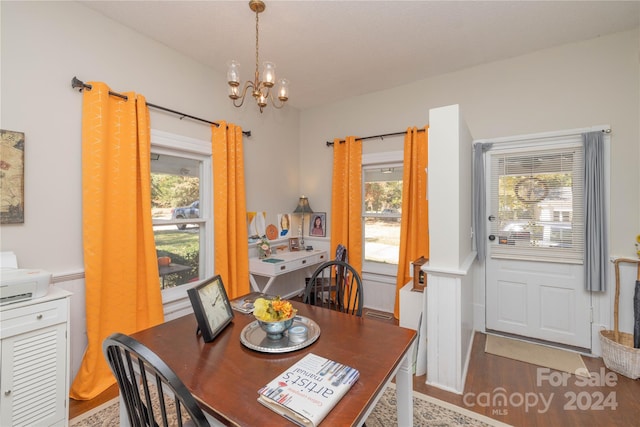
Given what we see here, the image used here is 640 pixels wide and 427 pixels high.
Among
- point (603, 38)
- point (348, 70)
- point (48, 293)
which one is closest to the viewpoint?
point (48, 293)

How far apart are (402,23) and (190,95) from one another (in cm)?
205

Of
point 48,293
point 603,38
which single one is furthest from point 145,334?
point 603,38

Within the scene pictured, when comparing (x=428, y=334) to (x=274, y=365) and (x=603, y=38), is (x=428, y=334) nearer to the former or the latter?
(x=274, y=365)

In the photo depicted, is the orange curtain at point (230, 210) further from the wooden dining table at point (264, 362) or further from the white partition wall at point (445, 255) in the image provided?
the white partition wall at point (445, 255)

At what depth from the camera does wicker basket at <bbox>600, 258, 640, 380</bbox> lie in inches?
85.6

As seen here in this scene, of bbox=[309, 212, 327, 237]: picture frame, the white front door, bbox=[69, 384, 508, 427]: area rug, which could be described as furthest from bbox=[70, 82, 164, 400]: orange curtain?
the white front door

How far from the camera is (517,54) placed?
2.78m

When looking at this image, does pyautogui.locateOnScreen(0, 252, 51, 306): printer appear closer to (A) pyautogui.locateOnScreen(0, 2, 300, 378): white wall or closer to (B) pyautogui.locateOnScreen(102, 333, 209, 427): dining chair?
(A) pyautogui.locateOnScreen(0, 2, 300, 378): white wall

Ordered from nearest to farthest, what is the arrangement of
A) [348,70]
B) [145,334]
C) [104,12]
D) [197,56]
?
[145,334] → [104,12] → [197,56] → [348,70]

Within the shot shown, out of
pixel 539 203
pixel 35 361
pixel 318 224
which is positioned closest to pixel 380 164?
pixel 318 224

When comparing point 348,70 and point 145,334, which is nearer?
point 145,334

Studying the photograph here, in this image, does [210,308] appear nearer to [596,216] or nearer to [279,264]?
[279,264]

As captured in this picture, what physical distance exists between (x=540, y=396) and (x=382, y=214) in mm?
2221

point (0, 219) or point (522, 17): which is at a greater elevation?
point (522, 17)
